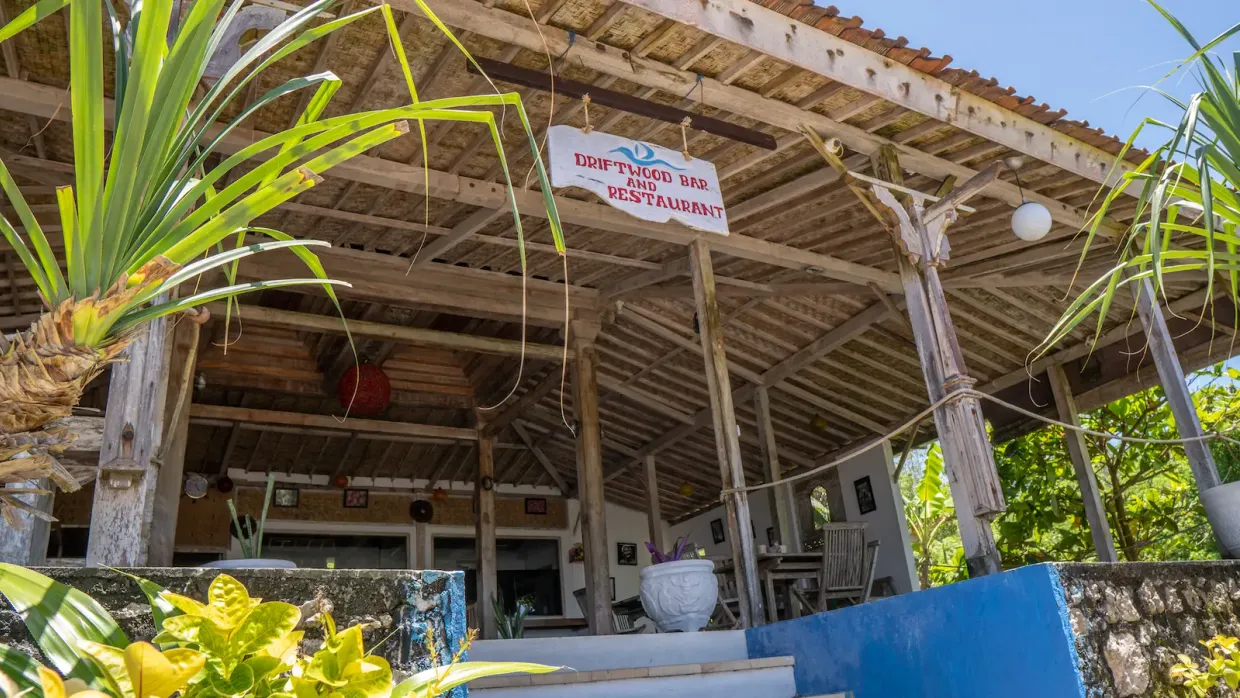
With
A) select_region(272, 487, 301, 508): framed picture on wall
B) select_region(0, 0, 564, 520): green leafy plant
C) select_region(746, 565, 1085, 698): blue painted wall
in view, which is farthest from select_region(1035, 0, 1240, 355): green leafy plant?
select_region(272, 487, 301, 508): framed picture on wall

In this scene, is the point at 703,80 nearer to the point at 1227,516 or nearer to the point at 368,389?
the point at 1227,516

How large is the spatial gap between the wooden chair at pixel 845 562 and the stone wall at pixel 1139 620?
3496 mm

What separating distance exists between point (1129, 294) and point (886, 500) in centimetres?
364

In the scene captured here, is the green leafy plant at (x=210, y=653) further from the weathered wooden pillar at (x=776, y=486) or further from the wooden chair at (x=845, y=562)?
the weathered wooden pillar at (x=776, y=486)

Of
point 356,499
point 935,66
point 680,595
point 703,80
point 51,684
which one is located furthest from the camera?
point 356,499

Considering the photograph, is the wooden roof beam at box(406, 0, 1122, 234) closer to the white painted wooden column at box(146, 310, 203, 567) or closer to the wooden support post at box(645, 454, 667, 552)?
the white painted wooden column at box(146, 310, 203, 567)

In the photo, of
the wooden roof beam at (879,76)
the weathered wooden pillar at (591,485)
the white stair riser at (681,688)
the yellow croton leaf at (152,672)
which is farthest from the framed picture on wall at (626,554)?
the yellow croton leaf at (152,672)

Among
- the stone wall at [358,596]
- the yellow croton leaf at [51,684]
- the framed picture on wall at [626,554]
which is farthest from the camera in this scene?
the framed picture on wall at [626,554]

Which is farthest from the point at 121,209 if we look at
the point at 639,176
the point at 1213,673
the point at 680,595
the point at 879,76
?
the point at 680,595

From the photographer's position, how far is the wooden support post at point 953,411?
157 inches

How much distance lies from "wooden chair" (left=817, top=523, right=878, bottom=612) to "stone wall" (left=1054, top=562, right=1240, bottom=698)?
350cm

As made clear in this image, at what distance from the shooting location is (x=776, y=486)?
871 cm

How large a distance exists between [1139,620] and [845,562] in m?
3.87

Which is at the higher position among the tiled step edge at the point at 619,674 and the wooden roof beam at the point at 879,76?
the wooden roof beam at the point at 879,76
